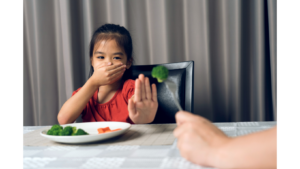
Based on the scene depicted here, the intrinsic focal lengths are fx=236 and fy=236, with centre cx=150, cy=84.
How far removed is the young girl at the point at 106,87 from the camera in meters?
1.12

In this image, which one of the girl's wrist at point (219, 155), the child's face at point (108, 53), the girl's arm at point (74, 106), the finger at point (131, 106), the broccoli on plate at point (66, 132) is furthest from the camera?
the child's face at point (108, 53)

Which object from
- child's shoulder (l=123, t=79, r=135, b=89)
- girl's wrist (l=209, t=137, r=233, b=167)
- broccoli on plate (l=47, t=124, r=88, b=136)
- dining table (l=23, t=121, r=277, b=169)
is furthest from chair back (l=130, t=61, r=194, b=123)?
girl's wrist (l=209, t=137, r=233, b=167)

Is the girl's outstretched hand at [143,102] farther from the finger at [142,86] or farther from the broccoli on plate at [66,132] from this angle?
the broccoli on plate at [66,132]

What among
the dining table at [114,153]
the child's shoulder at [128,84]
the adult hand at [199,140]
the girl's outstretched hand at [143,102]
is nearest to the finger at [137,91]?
the girl's outstretched hand at [143,102]

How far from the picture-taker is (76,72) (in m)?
1.77

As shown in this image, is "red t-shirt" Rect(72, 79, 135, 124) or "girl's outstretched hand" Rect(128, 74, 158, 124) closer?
"girl's outstretched hand" Rect(128, 74, 158, 124)

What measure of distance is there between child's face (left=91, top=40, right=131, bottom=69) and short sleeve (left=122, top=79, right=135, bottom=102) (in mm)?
119

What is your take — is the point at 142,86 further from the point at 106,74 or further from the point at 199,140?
the point at 106,74

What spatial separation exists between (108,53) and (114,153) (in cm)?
76

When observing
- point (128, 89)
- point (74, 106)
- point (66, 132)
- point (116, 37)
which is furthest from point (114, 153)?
point (116, 37)

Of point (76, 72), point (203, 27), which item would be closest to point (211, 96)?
point (203, 27)

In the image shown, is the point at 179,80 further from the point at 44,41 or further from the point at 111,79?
the point at 44,41

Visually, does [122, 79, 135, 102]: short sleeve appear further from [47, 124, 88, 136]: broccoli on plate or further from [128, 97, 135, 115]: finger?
[47, 124, 88, 136]: broccoli on plate

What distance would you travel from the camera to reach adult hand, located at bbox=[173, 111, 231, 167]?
42cm
